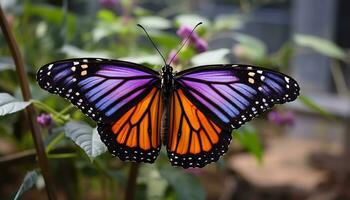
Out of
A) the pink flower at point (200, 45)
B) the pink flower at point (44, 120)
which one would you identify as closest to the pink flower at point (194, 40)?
the pink flower at point (200, 45)

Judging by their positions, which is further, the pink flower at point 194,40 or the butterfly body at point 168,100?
the pink flower at point 194,40

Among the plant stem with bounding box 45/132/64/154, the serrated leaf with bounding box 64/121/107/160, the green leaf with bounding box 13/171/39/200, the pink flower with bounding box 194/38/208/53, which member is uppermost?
the pink flower with bounding box 194/38/208/53

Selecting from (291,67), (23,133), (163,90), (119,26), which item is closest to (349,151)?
(291,67)

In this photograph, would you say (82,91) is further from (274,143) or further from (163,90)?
(274,143)

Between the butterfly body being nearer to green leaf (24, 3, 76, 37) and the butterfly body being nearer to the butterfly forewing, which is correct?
the butterfly forewing

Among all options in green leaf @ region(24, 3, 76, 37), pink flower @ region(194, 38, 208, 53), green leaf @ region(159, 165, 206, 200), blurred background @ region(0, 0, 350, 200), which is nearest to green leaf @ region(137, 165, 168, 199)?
blurred background @ region(0, 0, 350, 200)

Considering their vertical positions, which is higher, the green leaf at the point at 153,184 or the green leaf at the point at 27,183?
the green leaf at the point at 27,183

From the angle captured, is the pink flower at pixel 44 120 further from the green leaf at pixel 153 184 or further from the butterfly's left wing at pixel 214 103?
the green leaf at pixel 153 184
